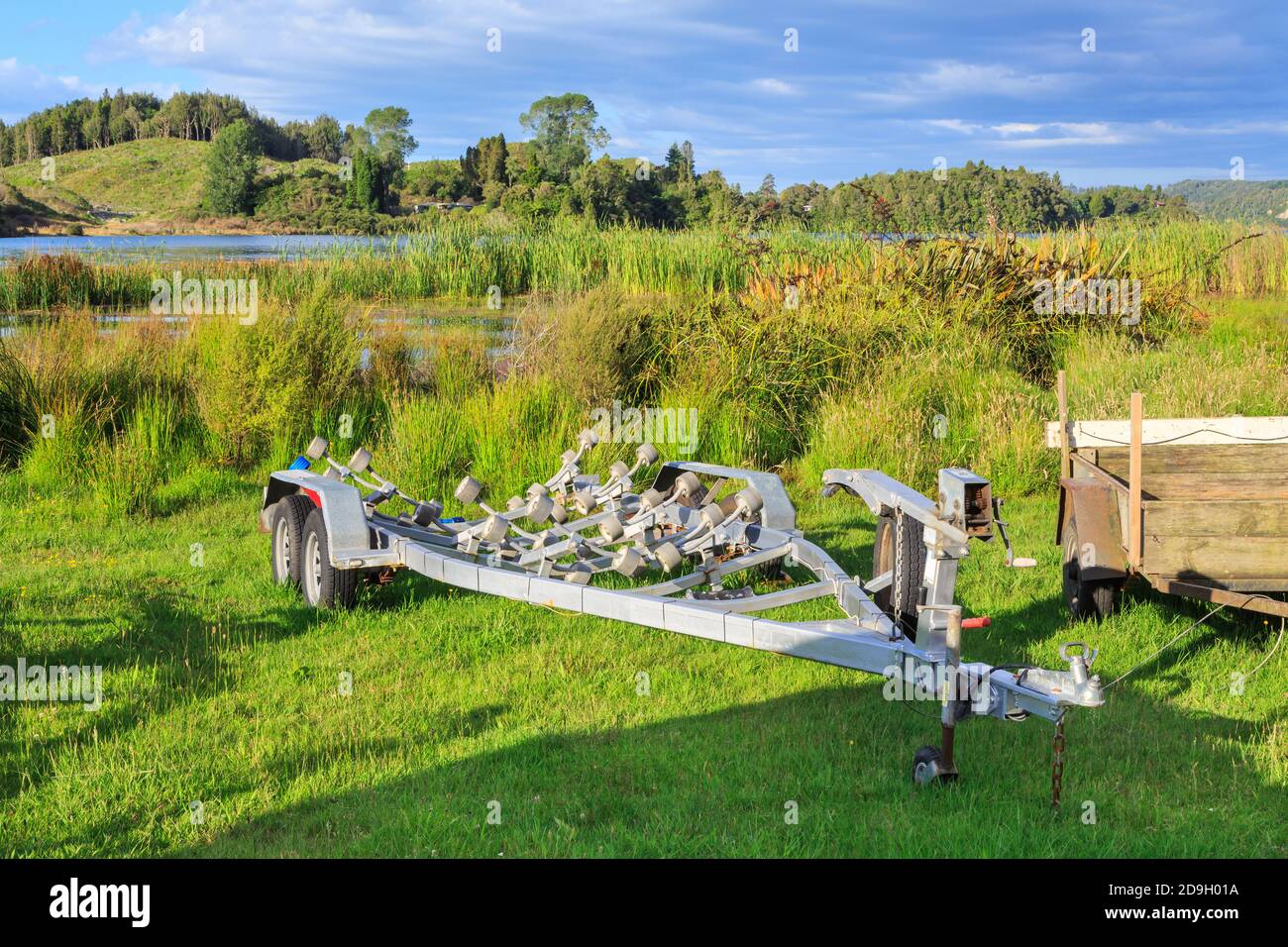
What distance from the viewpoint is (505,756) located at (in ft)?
15.1

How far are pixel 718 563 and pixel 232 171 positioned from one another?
81.5 m

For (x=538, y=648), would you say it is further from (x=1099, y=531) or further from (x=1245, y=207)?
(x=1245, y=207)

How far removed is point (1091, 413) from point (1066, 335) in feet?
12.4

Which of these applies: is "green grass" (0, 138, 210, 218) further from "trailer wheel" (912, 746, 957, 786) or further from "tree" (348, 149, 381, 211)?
"trailer wheel" (912, 746, 957, 786)

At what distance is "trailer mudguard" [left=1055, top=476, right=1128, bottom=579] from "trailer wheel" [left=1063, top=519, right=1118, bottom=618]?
40 millimetres

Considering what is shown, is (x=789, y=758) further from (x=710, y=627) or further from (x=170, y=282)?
(x=170, y=282)

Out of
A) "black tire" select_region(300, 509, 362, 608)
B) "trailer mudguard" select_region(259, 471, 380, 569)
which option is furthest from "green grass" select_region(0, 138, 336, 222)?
"trailer mudguard" select_region(259, 471, 380, 569)

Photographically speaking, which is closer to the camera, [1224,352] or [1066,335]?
[1224,352]

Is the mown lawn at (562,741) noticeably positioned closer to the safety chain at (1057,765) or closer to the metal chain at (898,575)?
the safety chain at (1057,765)

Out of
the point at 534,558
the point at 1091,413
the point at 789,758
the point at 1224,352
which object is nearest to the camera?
the point at 789,758

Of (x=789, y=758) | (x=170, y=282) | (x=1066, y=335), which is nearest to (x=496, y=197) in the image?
(x=170, y=282)

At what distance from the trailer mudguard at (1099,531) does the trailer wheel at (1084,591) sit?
0.04 meters

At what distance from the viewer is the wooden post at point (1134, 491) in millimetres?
5641

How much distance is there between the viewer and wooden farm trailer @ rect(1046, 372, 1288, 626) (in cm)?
559
